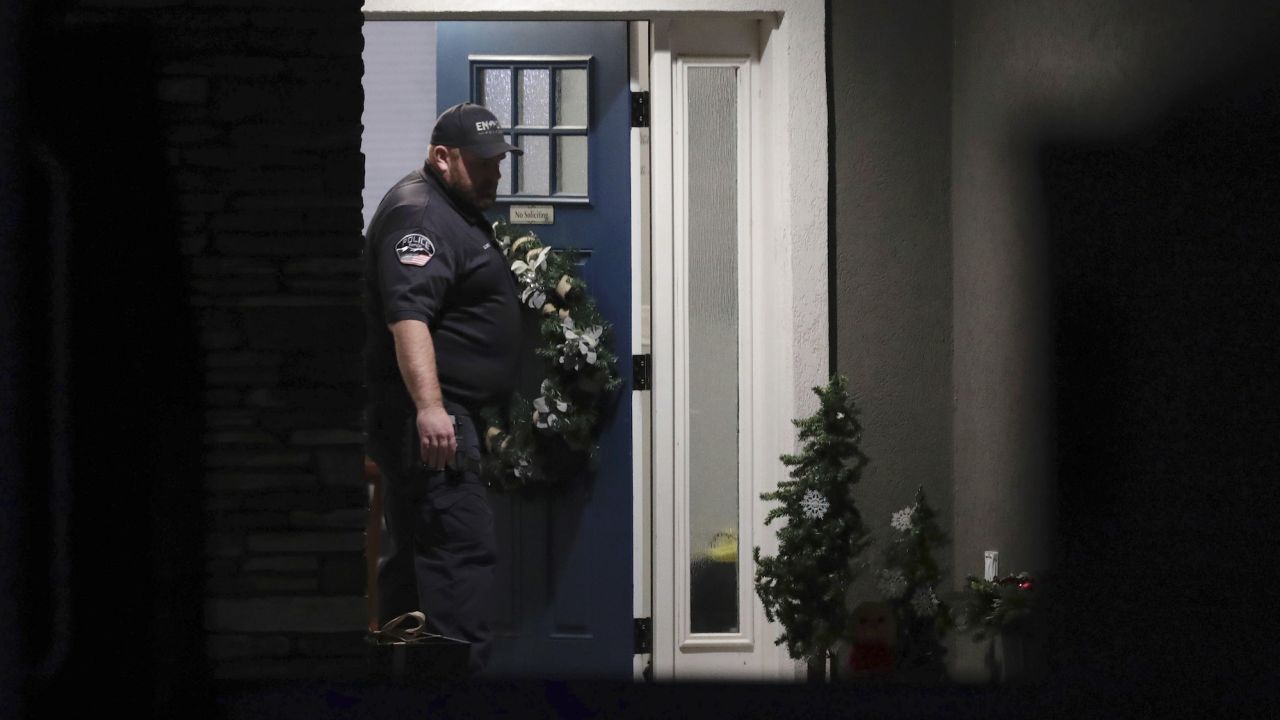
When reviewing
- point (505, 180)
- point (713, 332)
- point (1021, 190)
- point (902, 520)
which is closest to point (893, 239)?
point (1021, 190)

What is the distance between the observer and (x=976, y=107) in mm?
3604

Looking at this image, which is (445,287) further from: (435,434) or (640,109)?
(640,109)

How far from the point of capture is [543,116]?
13.1 ft

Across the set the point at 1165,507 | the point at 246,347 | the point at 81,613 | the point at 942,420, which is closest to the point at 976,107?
the point at 942,420

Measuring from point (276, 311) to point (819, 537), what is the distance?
4.92 ft

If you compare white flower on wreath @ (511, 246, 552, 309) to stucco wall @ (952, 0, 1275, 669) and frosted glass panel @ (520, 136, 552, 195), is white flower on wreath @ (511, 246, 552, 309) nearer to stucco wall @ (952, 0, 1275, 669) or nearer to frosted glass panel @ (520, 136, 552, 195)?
frosted glass panel @ (520, 136, 552, 195)

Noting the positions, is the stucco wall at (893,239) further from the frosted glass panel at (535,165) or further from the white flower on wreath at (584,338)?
the frosted glass panel at (535,165)

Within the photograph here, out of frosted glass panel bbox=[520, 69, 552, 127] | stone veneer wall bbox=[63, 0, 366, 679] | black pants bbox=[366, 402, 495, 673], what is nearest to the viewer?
stone veneer wall bbox=[63, 0, 366, 679]

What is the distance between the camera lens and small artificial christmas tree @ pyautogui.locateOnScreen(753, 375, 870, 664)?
3357 mm

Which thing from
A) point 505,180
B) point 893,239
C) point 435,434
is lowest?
point 435,434

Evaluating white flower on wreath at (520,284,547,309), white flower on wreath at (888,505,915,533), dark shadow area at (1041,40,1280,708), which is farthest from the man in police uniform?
dark shadow area at (1041,40,1280,708)

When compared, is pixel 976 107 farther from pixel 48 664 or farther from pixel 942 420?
pixel 48 664

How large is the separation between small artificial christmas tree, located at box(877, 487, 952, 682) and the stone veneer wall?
1412 millimetres

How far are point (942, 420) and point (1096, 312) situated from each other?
35.9 inches
